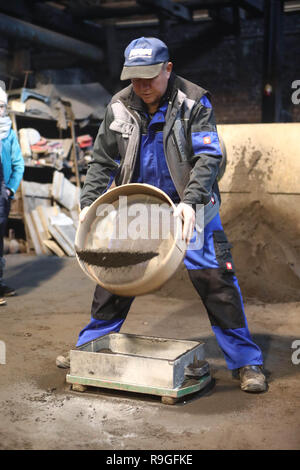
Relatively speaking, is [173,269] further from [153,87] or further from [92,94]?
[92,94]

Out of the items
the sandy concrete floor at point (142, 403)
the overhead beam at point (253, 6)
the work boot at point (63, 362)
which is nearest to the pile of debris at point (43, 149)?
the overhead beam at point (253, 6)

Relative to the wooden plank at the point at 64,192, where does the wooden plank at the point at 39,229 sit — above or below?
below

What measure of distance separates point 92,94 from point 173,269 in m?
7.67

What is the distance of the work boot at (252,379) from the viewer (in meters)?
3.10

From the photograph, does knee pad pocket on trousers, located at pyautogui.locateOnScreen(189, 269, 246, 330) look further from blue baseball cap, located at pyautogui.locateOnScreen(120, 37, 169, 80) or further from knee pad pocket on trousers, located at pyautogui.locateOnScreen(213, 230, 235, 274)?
→ blue baseball cap, located at pyautogui.locateOnScreen(120, 37, 169, 80)

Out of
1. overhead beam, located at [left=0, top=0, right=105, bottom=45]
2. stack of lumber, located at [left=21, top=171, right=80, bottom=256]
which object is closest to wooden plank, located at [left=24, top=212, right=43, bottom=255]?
stack of lumber, located at [left=21, top=171, right=80, bottom=256]

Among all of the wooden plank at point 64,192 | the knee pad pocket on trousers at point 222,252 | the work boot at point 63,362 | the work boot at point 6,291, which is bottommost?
the work boot at point 6,291

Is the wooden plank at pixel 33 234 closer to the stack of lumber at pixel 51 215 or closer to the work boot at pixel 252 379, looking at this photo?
the stack of lumber at pixel 51 215

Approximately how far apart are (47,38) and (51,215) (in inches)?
108

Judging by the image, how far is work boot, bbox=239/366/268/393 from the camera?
3.10 m

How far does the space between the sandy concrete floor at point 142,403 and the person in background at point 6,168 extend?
843 millimetres

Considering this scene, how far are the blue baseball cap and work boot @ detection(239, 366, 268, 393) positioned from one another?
1596 millimetres

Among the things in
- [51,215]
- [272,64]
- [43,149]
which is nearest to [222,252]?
[51,215]
